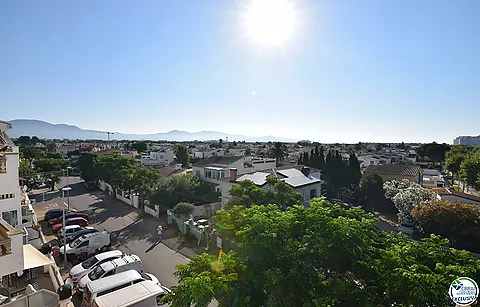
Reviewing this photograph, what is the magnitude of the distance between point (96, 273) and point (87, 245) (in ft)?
16.5

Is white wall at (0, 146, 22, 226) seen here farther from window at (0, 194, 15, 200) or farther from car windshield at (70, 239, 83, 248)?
car windshield at (70, 239, 83, 248)

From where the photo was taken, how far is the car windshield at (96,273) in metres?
13.4

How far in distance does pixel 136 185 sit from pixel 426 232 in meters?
25.8

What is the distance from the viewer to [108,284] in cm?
1207

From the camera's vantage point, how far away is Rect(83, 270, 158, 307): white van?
11.6m

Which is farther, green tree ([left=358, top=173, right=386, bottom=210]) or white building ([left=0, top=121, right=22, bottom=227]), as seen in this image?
green tree ([left=358, top=173, right=386, bottom=210])

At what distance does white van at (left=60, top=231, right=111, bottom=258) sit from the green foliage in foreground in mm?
12118

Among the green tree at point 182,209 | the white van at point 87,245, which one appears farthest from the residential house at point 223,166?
the white van at point 87,245

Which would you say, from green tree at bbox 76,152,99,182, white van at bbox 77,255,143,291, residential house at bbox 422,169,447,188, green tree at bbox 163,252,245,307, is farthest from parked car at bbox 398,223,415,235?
green tree at bbox 76,152,99,182

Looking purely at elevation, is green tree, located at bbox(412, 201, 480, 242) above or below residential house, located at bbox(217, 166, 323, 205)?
below

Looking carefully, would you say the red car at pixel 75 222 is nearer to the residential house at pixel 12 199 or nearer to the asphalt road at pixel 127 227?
the asphalt road at pixel 127 227

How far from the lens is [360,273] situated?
7.73 m

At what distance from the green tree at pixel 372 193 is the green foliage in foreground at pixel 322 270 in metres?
25.3

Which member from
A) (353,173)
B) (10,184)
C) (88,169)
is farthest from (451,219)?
(88,169)
